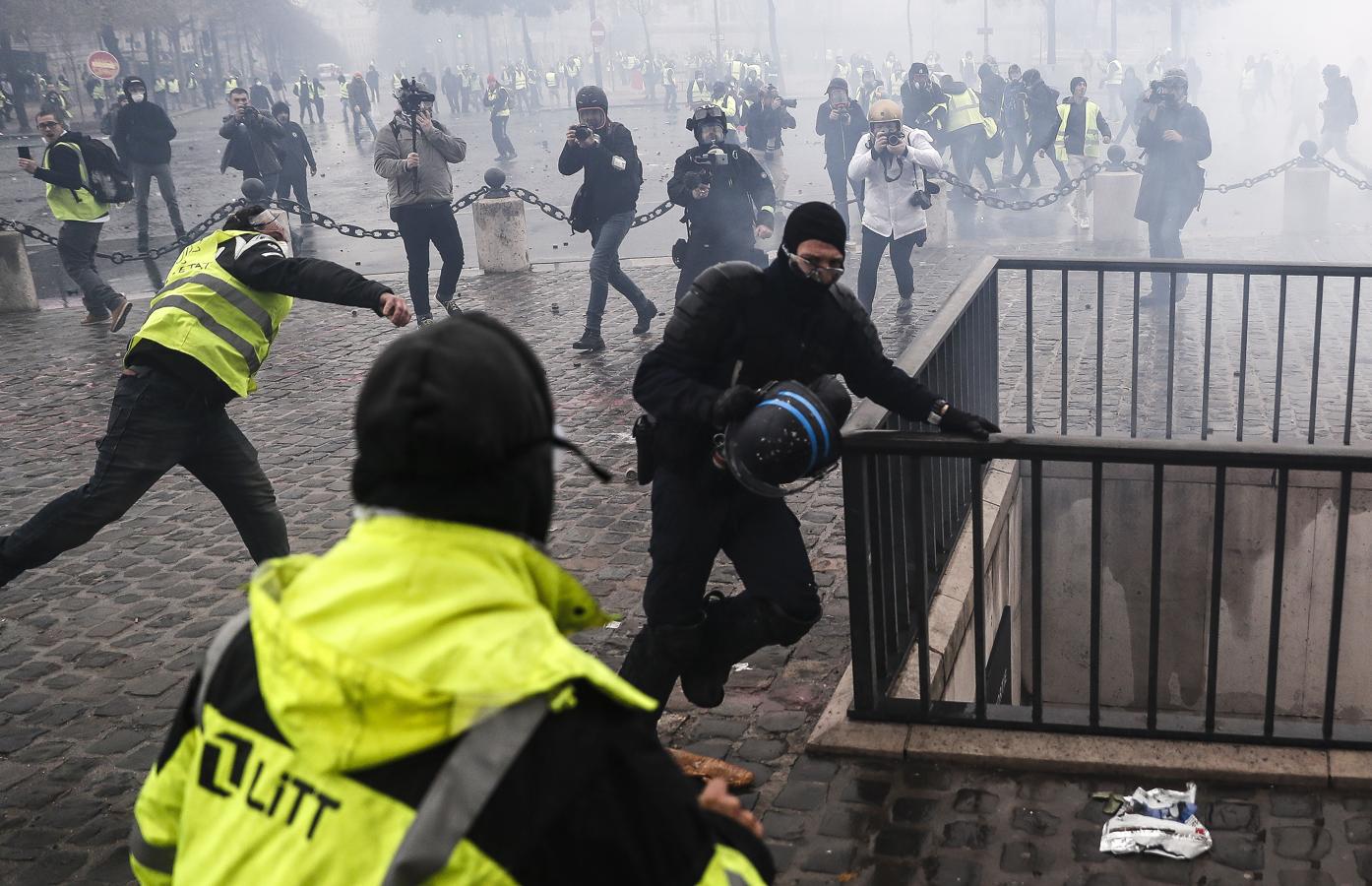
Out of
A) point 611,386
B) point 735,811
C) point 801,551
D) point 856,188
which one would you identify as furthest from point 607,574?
point 856,188

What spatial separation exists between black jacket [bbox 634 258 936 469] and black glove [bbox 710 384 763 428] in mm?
39

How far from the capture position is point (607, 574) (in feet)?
19.9

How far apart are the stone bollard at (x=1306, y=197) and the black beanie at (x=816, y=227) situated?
42.2ft

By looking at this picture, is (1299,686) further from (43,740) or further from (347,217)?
A: (347,217)

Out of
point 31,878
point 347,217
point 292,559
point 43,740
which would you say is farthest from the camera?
point 347,217

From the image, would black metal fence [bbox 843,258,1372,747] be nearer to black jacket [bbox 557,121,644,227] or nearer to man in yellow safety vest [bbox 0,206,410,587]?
man in yellow safety vest [bbox 0,206,410,587]

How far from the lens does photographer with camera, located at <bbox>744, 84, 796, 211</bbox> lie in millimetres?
20031

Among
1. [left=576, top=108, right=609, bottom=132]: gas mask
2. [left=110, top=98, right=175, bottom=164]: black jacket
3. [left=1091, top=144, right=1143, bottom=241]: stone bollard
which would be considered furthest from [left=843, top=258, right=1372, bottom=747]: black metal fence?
[left=110, top=98, right=175, bottom=164]: black jacket

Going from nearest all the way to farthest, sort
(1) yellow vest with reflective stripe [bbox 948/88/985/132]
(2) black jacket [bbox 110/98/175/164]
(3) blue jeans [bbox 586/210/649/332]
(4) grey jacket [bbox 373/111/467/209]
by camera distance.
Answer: (3) blue jeans [bbox 586/210/649/332]
(4) grey jacket [bbox 373/111/467/209]
(2) black jacket [bbox 110/98/175/164]
(1) yellow vest with reflective stripe [bbox 948/88/985/132]

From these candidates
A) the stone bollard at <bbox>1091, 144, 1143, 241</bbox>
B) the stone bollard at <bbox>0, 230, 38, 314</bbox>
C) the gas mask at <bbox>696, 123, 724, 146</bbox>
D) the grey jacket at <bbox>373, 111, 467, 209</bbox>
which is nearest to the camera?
the gas mask at <bbox>696, 123, 724, 146</bbox>

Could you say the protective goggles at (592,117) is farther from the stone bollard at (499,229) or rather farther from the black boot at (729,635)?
the black boot at (729,635)

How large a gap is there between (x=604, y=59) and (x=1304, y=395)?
83014 mm

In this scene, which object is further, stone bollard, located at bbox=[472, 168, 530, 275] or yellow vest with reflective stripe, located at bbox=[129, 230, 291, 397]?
stone bollard, located at bbox=[472, 168, 530, 275]

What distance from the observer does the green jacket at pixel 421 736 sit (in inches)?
56.4
